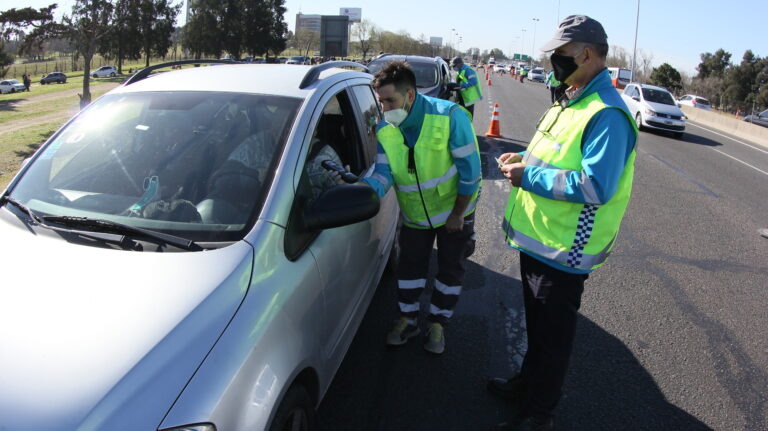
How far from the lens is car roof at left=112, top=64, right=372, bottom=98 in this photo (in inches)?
106

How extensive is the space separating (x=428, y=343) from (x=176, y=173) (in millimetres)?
2008

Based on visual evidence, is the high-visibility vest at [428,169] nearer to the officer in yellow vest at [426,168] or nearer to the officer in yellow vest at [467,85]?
the officer in yellow vest at [426,168]

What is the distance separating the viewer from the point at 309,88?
2.71 metres

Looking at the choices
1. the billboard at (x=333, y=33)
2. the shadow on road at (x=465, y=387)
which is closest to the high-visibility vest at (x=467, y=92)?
the shadow on road at (x=465, y=387)

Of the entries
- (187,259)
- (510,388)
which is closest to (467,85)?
(510,388)

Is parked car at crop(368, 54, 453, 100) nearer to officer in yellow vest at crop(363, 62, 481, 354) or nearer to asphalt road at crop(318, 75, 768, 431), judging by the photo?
asphalt road at crop(318, 75, 768, 431)

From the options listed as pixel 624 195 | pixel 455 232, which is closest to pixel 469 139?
pixel 455 232

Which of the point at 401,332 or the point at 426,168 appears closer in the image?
the point at 426,168

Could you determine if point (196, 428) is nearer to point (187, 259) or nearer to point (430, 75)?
point (187, 259)

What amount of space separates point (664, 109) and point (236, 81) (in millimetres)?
16299

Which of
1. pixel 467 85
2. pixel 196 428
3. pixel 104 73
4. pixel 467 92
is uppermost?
pixel 104 73

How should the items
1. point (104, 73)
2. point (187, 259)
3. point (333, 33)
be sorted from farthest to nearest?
1. point (104, 73)
2. point (333, 33)
3. point (187, 259)

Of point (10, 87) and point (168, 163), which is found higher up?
point (10, 87)

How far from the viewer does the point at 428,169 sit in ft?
9.82
